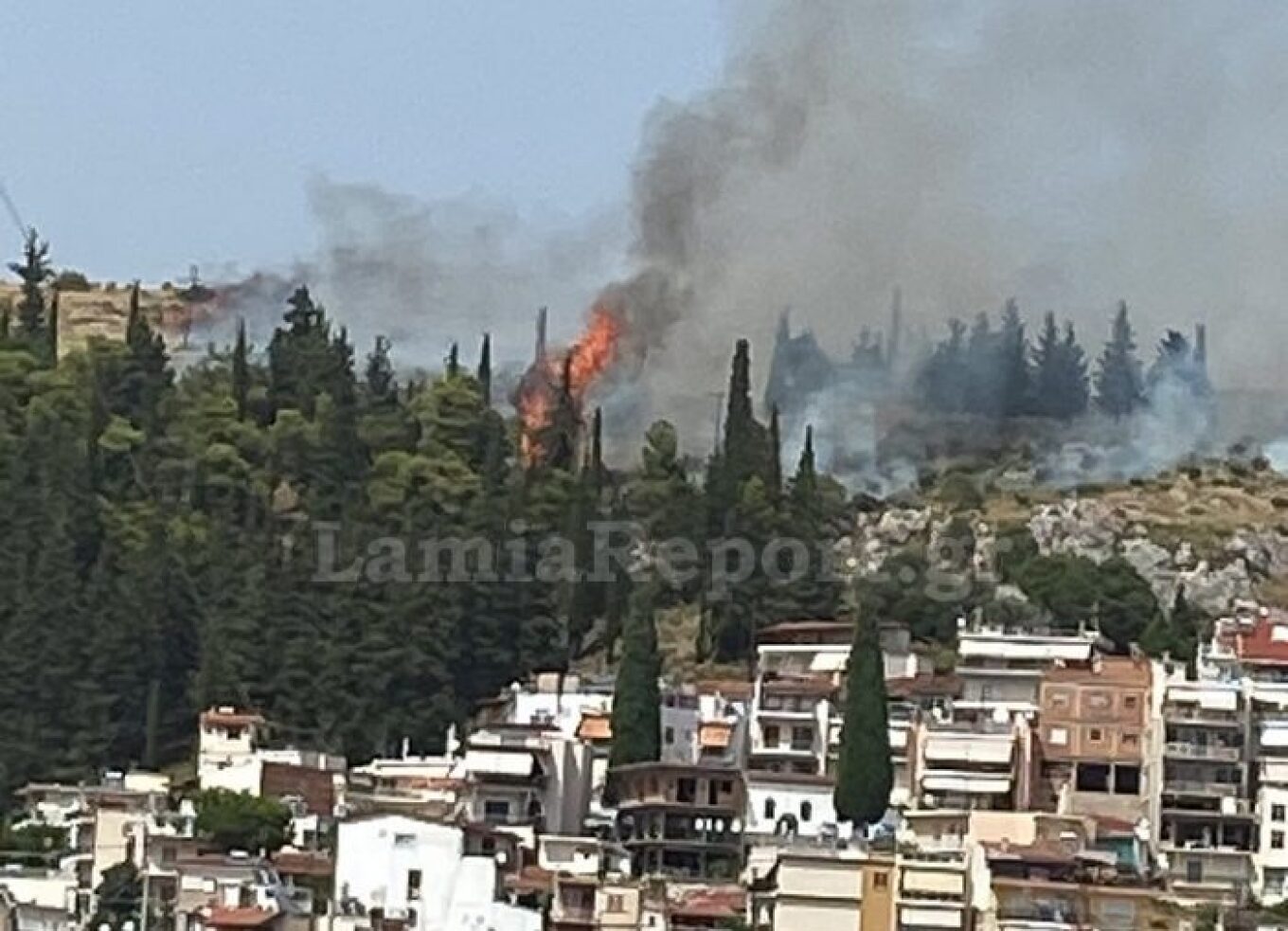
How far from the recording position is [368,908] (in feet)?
203

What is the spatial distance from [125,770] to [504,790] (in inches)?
309

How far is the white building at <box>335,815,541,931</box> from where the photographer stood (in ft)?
204

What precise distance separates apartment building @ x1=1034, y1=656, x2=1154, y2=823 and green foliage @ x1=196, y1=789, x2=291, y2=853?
1170 centimetres

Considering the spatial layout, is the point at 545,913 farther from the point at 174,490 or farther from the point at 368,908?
the point at 174,490

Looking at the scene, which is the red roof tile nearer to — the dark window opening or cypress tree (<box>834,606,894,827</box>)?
cypress tree (<box>834,606,894,827</box>)

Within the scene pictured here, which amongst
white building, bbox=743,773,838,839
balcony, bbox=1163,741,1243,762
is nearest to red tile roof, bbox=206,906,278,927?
white building, bbox=743,773,838,839

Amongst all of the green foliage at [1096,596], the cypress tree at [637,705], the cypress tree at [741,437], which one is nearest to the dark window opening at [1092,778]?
the cypress tree at [637,705]

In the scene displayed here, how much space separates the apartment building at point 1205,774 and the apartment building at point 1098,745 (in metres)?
0.48

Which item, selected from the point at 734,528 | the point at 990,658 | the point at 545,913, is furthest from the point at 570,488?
the point at 545,913

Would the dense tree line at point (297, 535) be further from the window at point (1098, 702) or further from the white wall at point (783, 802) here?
the window at point (1098, 702)

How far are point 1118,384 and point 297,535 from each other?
31.5 meters

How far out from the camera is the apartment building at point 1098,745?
228 ft

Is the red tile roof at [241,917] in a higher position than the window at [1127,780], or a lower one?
lower

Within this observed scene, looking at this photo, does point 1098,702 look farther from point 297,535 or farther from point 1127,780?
point 297,535
